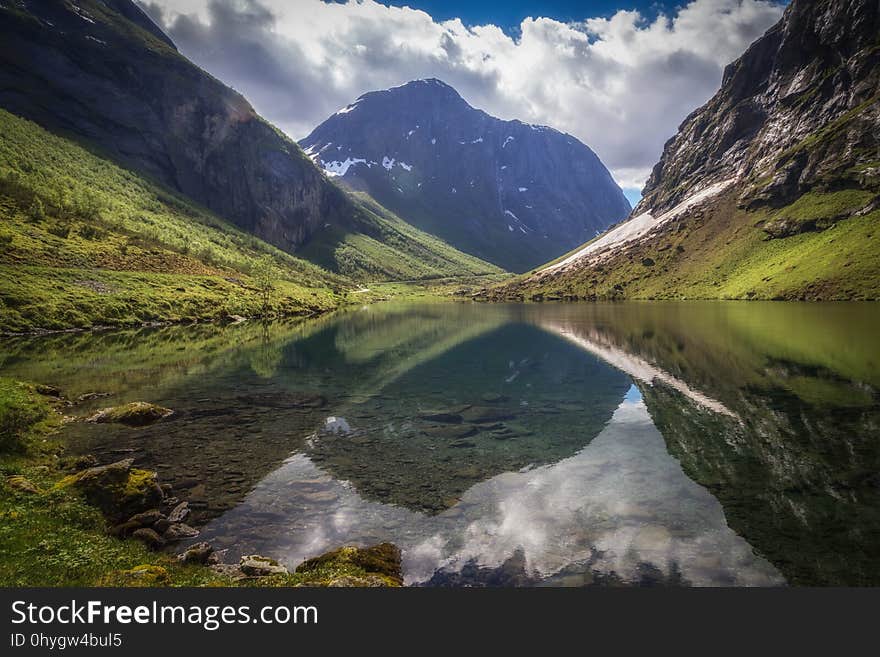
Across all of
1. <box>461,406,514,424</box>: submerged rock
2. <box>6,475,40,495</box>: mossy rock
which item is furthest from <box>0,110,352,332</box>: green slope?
<box>461,406,514,424</box>: submerged rock

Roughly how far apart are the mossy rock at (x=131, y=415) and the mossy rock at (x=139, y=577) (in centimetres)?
2205

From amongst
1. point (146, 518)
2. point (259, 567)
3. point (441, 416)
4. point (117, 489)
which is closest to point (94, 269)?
point (441, 416)

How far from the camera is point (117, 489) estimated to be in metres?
19.4

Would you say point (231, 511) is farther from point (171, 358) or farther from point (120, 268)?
point (120, 268)

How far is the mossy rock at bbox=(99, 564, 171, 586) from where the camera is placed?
41.3 feet

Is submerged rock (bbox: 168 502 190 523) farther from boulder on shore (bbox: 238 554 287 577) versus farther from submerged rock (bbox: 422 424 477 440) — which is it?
submerged rock (bbox: 422 424 477 440)

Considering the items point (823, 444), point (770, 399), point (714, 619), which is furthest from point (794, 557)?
point (770, 399)

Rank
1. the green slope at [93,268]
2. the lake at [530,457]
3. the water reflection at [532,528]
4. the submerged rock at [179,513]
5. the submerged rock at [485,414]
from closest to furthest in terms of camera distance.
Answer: the water reflection at [532,528] → the lake at [530,457] → the submerged rock at [179,513] → the submerged rock at [485,414] → the green slope at [93,268]

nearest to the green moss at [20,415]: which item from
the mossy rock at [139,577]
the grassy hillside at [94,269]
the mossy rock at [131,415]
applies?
the mossy rock at [131,415]

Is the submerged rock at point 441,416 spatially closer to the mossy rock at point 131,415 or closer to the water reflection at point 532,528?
the water reflection at point 532,528

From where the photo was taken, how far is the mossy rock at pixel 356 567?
13.2 metres

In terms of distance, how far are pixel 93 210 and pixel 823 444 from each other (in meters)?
199

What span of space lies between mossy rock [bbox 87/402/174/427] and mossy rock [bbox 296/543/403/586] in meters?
23.5

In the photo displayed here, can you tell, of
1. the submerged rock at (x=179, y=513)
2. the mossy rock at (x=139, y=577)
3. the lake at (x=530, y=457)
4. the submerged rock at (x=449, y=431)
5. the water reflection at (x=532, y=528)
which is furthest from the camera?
the submerged rock at (x=449, y=431)
